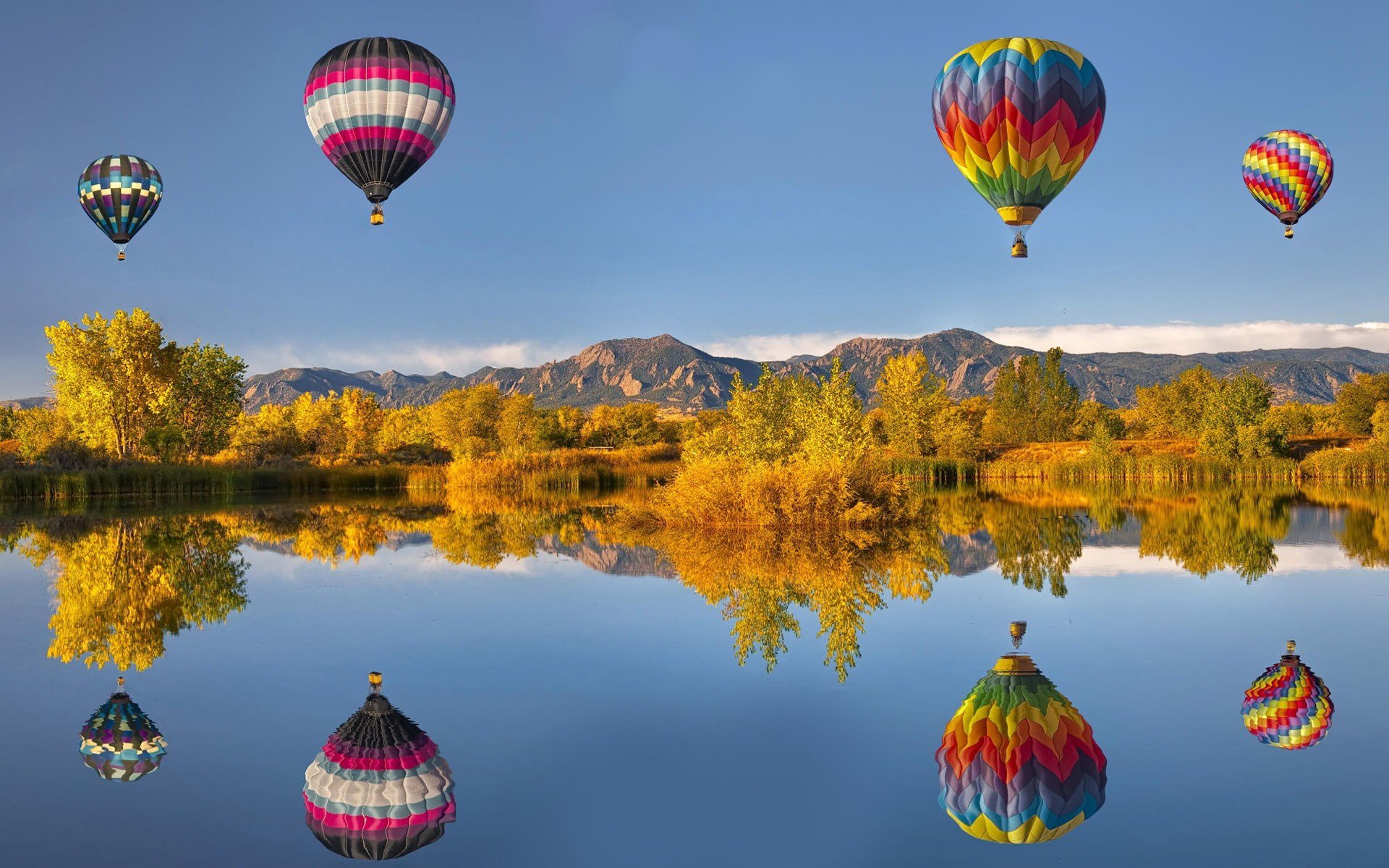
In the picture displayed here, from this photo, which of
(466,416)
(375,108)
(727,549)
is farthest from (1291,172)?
(466,416)

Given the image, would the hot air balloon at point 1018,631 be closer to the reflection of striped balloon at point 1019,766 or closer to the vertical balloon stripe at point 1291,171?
the reflection of striped balloon at point 1019,766

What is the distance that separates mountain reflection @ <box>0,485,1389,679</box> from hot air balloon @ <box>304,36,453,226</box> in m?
7.97

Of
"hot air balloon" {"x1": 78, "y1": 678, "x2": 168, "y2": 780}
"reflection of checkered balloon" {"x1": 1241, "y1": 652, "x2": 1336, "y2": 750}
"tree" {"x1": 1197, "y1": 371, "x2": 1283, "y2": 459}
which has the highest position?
"tree" {"x1": 1197, "y1": 371, "x2": 1283, "y2": 459}

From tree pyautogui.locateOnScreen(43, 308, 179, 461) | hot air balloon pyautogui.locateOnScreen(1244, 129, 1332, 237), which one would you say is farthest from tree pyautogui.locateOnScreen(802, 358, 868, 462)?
tree pyautogui.locateOnScreen(43, 308, 179, 461)

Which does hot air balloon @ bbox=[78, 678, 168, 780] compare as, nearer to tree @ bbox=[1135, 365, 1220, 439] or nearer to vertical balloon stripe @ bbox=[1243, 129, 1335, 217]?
vertical balloon stripe @ bbox=[1243, 129, 1335, 217]

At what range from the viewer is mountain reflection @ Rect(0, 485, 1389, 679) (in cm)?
1200

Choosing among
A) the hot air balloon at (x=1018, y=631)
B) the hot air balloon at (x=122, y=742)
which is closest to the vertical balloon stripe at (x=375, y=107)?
the hot air balloon at (x=122, y=742)

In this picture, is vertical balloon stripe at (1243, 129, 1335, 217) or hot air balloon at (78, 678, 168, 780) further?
vertical balloon stripe at (1243, 129, 1335, 217)

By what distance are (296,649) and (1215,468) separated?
157 ft

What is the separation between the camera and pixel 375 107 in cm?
2095

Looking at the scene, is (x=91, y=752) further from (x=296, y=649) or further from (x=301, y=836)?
(x=296, y=649)

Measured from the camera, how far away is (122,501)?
116 ft

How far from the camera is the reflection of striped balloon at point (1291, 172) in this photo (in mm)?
35906

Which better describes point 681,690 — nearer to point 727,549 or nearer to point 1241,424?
point 727,549
